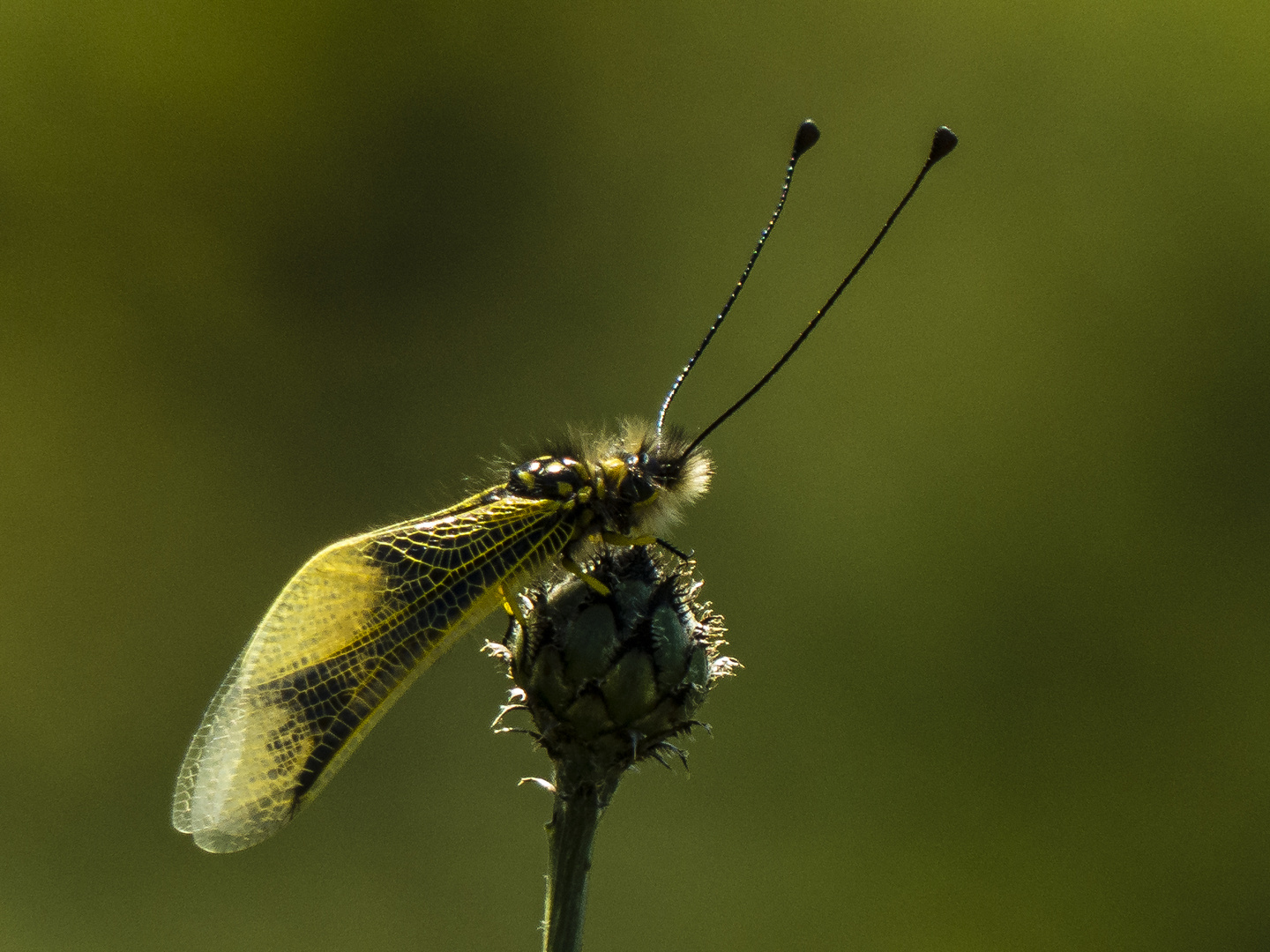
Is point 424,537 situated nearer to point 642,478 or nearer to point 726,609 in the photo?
point 642,478

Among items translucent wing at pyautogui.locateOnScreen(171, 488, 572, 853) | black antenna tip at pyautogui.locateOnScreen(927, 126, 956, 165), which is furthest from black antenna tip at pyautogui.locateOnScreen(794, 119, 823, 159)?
translucent wing at pyautogui.locateOnScreen(171, 488, 572, 853)

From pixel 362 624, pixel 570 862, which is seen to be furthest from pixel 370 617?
pixel 570 862

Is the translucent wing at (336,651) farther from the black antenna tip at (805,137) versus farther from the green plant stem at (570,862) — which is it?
the black antenna tip at (805,137)

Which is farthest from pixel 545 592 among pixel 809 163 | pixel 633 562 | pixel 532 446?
pixel 809 163

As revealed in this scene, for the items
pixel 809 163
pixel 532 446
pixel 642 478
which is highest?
pixel 809 163

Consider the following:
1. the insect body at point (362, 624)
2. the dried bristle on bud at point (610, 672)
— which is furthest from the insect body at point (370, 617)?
the dried bristle on bud at point (610, 672)
